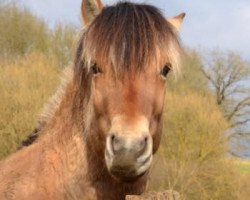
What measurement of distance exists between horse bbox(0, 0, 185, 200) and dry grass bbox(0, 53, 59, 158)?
1945 cm

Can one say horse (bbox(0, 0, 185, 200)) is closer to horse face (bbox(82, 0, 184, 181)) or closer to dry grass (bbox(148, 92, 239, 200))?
horse face (bbox(82, 0, 184, 181))

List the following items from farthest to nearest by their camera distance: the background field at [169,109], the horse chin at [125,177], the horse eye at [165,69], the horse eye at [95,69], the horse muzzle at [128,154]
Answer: the background field at [169,109]
the horse eye at [165,69]
the horse eye at [95,69]
the horse chin at [125,177]
the horse muzzle at [128,154]

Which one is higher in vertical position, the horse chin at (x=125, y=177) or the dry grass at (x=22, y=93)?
the horse chin at (x=125, y=177)

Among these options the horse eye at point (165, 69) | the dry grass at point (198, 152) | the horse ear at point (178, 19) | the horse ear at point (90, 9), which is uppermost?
the horse ear at point (90, 9)

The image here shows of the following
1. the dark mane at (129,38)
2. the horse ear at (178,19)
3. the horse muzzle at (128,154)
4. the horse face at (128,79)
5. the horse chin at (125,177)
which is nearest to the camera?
the horse muzzle at (128,154)

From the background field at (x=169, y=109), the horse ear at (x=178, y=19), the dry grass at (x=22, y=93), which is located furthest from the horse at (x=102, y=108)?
the background field at (x=169, y=109)

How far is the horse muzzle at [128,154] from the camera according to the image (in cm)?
407

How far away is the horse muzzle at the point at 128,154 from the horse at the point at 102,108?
0.02 metres

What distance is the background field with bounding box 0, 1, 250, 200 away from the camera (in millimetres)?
26156

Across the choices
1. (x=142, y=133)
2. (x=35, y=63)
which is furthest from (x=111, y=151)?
(x=35, y=63)

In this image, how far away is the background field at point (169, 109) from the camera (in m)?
26.2

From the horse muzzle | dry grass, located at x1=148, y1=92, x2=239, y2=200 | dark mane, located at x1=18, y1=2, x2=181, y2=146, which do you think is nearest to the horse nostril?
the horse muzzle

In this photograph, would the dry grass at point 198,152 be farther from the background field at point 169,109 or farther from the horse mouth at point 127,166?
the horse mouth at point 127,166

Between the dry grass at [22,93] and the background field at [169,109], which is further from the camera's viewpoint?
the background field at [169,109]
